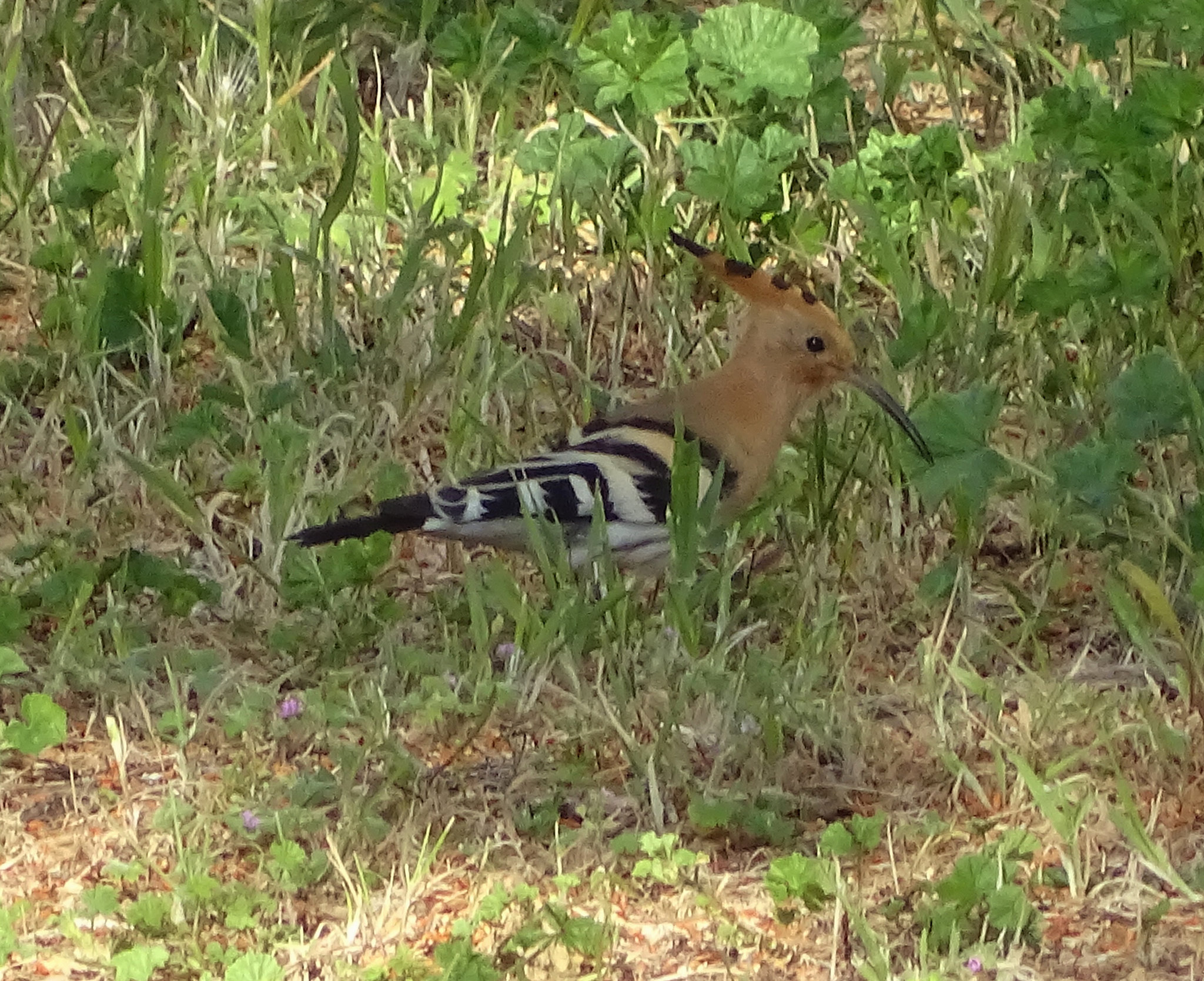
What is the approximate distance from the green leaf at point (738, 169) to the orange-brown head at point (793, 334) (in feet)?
1.48

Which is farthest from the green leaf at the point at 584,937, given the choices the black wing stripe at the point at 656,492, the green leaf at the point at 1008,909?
the black wing stripe at the point at 656,492

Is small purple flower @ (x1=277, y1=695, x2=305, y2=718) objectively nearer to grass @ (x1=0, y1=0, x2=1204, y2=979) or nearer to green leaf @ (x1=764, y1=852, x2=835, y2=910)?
grass @ (x1=0, y1=0, x2=1204, y2=979)

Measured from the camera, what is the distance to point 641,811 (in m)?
2.82

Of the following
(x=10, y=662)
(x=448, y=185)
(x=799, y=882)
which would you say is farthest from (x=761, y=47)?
(x=799, y=882)

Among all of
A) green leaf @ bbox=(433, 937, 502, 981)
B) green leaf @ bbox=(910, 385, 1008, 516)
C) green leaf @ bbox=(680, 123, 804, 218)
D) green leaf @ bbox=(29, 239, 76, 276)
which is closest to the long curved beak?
green leaf @ bbox=(910, 385, 1008, 516)

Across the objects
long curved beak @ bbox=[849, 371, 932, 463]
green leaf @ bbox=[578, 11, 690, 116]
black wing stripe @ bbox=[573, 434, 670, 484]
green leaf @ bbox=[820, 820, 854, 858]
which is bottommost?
green leaf @ bbox=[820, 820, 854, 858]

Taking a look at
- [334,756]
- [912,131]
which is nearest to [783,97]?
[912,131]

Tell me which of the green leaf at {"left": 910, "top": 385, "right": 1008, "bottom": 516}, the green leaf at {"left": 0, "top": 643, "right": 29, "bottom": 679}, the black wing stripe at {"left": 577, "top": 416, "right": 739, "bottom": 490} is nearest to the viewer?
the green leaf at {"left": 0, "top": 643, "right": 29, "bottom": 679}

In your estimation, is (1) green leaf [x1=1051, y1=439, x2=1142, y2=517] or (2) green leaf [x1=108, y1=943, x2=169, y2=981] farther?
(1) green leaf [x1=1051, y1=439, x2=1142, y2=517]

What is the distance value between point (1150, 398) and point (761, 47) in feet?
4.67

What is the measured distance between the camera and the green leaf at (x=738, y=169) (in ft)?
14.1

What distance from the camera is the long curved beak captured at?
11.9ft

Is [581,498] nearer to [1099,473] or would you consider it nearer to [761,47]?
[1099,473]

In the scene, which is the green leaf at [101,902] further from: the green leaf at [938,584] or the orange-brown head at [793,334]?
the orange-brown head at [793,334]
